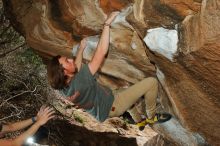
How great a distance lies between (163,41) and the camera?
460 cm

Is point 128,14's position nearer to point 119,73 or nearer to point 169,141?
point 119,73

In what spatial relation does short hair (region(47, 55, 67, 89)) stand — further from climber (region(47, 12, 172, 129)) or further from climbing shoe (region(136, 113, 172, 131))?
climbing shoe (region(136, 113, 172, 131))

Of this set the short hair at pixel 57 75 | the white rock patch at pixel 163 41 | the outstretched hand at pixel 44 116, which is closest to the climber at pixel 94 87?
the short hair at pixel 57 75

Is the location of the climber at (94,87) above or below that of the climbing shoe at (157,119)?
above

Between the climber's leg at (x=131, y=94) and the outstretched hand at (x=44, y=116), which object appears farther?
the climber's leg at (x=131, y=94)

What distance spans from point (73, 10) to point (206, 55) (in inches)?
116

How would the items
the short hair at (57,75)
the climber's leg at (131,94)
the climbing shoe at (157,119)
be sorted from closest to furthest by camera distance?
1. the short hair at (57,75)
2. the climber's leg at (131,94)
3. the climbing shoe at (157,119)

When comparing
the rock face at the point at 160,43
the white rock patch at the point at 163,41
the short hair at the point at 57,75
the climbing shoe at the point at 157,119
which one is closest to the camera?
the rock face at the point at 160,43

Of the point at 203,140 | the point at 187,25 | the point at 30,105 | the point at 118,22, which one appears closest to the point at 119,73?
the point at 118,22

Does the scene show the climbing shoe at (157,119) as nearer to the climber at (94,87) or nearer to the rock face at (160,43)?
the climber at (94,87)

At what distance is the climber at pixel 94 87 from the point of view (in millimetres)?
4453

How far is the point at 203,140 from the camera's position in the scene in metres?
5.69

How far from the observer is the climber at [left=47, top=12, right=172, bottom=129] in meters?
4.45

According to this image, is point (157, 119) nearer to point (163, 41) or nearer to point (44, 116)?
point (163, 41)
